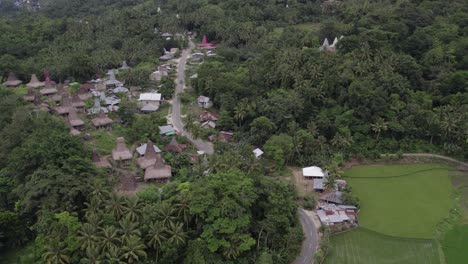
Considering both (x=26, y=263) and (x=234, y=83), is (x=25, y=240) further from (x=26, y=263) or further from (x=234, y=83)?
(x=234, y=83)

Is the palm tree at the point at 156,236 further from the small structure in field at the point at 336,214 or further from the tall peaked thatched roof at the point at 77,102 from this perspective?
the tall peaked thatched roof at the point at 77,102

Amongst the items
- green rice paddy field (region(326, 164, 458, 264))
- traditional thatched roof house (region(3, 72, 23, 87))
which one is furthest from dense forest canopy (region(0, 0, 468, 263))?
green rice paddy field (region(326, 164, 458, 264))

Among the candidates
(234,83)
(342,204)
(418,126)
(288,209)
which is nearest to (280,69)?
(234,83)

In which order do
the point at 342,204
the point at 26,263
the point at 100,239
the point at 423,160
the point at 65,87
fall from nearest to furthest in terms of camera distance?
1. the point at 100,239
2. the point at 26,263
3. the point at 342,204
4. the point at 423,160
5. the point at 65,87

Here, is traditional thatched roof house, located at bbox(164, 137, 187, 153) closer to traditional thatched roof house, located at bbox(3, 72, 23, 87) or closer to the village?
the village

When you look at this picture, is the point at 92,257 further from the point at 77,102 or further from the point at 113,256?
the point at 77,102
